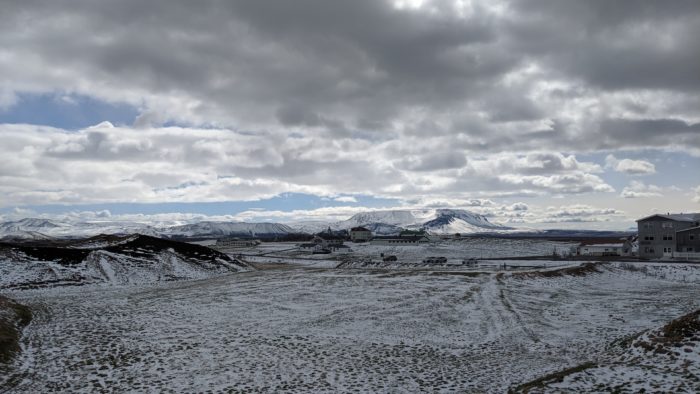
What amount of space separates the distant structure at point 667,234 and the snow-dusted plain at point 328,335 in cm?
4401

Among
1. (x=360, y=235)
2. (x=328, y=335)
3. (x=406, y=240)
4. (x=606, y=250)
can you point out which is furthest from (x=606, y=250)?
(x=360, y=235)

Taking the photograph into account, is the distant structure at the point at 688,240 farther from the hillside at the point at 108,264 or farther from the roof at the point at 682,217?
the hillside at the point at 108,264

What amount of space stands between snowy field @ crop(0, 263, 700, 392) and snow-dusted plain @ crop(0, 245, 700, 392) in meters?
0.09

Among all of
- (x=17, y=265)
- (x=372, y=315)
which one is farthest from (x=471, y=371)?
(x=17, y=265)

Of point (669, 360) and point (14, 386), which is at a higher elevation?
point (669, 360)

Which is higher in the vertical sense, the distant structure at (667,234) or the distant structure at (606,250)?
the distant structure at (667,234)

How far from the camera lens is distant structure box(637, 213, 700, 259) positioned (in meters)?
80.9

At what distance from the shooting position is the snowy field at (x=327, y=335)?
17156 millimetres

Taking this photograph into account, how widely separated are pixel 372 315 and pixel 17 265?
41.9 meters

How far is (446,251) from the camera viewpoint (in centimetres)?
11375

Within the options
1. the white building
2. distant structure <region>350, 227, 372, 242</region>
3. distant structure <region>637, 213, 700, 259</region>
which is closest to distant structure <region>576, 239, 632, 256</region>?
the white building

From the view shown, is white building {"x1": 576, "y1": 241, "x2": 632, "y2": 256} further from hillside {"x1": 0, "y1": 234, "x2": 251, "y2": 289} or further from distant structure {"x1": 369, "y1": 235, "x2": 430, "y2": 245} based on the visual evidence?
hillside {"x1": 0, "y1": 234, "x2": 251, "y2": 289}

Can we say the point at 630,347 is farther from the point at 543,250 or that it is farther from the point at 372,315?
the point at 543,250

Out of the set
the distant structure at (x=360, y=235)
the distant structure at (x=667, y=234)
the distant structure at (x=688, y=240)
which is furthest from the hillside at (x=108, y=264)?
the distant structure at (x=360, y=235)
